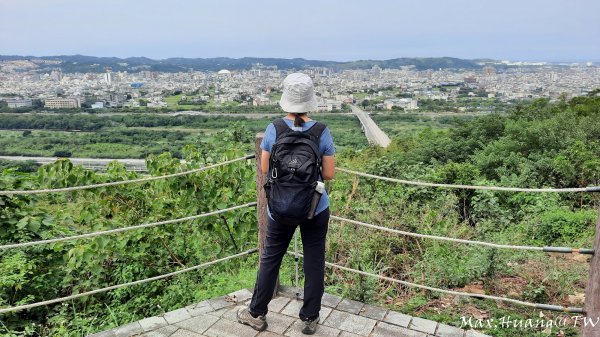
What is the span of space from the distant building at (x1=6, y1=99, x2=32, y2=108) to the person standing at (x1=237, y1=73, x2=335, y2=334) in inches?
1917

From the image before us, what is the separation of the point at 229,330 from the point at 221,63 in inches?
4668

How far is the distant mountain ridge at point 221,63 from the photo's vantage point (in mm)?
87244

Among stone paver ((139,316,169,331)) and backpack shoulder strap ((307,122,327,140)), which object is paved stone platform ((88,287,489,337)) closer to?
stone paver ((139,316,169,331))

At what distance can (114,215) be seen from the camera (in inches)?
148

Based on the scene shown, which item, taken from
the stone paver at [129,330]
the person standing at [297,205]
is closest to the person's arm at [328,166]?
the person standing at [297,205]

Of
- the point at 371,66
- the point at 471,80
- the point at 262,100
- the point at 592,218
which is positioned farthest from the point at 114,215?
the point at 371,66

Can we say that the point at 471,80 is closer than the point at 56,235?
No

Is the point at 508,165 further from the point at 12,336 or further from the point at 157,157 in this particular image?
the point at 12,336

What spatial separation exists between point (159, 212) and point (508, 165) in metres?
7.90

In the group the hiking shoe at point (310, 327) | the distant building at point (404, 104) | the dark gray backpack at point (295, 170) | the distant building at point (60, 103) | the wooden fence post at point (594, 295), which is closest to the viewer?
the wooden fence post at point (594, 295)

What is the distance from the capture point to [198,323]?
277cm

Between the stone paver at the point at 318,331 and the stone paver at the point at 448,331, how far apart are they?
0.63 m

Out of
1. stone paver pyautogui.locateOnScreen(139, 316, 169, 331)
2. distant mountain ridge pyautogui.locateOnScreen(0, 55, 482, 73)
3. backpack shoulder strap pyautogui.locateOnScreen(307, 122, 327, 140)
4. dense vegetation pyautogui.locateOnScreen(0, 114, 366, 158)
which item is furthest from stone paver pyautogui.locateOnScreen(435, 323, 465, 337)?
distant mountain ridge pyautogui.locateOnScreen(0, 55, 482, 73)

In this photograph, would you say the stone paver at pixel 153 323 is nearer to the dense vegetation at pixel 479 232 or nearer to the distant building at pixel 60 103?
the dense vegetation at pixel 479 232
